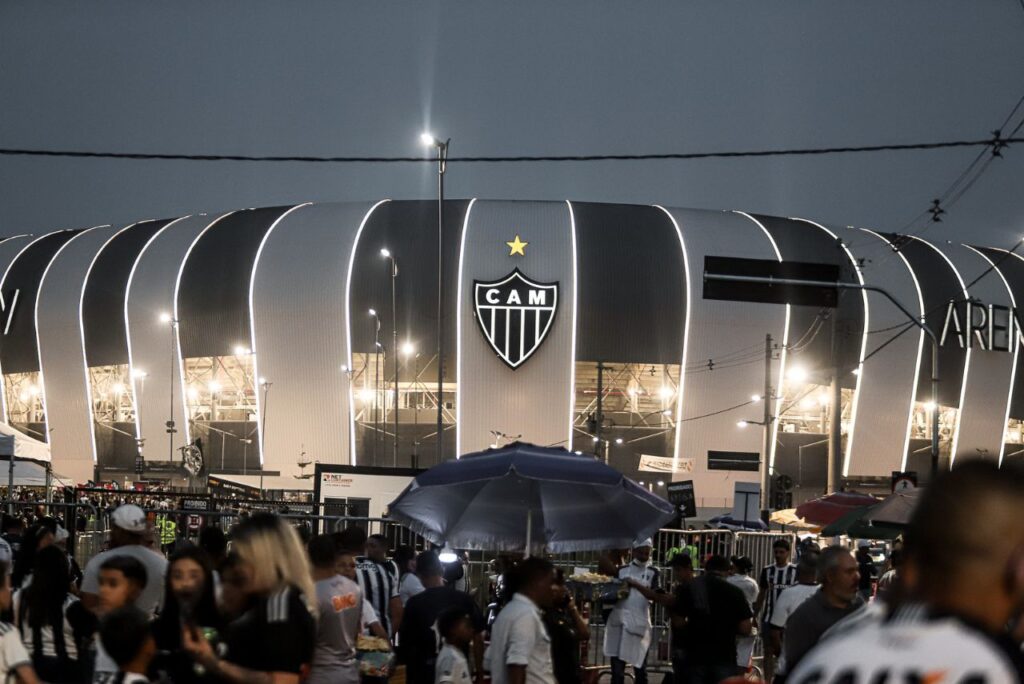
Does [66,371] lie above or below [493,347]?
below

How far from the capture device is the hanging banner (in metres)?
55.9

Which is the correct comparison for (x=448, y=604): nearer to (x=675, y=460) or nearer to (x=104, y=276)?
(x=675, y=460)

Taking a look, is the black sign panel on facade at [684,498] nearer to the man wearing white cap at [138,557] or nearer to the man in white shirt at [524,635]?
the man in white shirt at [524,635]

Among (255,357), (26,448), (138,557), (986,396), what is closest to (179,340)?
(255,357)

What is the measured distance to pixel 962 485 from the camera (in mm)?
2168

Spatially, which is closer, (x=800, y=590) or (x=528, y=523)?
(x=800, y=590)

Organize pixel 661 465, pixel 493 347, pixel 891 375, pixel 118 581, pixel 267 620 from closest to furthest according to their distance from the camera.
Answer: pixel 267 620 → pixel 118 581 → pixel 493 347 → pixel 661 465 → pixel 891 375

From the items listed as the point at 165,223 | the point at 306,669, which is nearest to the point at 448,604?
the point at 306,669

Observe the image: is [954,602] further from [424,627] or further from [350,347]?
[350,347]

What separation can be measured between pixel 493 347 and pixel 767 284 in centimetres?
3635

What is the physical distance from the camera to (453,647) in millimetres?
8508

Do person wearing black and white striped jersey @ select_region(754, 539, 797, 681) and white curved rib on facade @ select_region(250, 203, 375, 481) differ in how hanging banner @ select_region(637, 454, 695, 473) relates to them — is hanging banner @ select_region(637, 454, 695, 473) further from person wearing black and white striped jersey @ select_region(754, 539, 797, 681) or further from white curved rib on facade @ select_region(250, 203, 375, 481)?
person wearing black and white striped jersey @ select_region(754, 539, 797, 681)

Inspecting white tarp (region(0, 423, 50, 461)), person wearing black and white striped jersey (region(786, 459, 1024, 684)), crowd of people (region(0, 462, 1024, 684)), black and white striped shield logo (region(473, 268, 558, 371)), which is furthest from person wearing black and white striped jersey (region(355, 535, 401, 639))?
black and white striped shield logo (region(473, 268, 558, 371))

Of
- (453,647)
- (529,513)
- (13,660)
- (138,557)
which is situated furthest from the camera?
(529,513)
